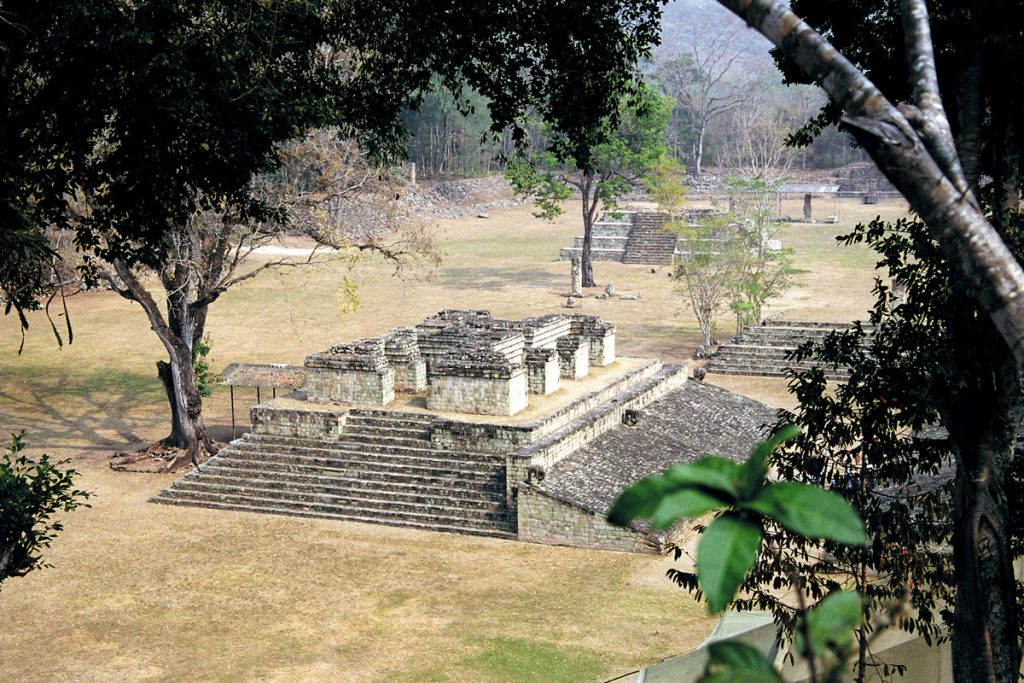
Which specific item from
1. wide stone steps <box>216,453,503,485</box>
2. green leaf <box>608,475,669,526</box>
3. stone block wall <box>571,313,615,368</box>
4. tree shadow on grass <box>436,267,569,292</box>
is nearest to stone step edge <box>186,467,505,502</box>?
wide stone steps <box>216,453,503,485</box>

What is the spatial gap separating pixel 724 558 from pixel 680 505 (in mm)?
128

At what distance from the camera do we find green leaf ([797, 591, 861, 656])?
2.08m

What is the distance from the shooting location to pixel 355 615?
1470cm

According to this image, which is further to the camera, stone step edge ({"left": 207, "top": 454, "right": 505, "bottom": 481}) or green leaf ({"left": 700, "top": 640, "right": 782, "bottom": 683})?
stone step edge ({"left": 207, "top": 454, "right": 505, "bottom": 481})

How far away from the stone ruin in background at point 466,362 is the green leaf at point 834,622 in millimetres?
17396

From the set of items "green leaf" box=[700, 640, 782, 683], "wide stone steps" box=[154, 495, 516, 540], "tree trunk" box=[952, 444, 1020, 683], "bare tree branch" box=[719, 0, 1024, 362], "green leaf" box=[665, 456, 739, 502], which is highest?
"bare tree branch" box=[719, 0, 1024, 362]

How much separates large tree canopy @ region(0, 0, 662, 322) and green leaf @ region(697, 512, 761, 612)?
26.9 ft

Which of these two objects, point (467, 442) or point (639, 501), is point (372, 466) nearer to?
point (467, 442)

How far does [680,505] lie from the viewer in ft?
7.17

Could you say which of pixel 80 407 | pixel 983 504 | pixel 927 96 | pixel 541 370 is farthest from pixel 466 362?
pixel 927 96

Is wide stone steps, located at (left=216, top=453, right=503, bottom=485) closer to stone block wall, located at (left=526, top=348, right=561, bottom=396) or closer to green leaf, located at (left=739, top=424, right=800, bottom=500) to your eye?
stone block wall, located at (left=526, top=348, right=561, bottom=396)

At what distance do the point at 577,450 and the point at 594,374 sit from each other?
437cm

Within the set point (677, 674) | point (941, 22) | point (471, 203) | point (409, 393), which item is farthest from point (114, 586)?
point (471, 203)

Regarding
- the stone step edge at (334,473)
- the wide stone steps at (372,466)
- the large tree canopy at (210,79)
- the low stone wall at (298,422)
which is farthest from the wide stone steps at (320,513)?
the large tree canopy at (210,79)
